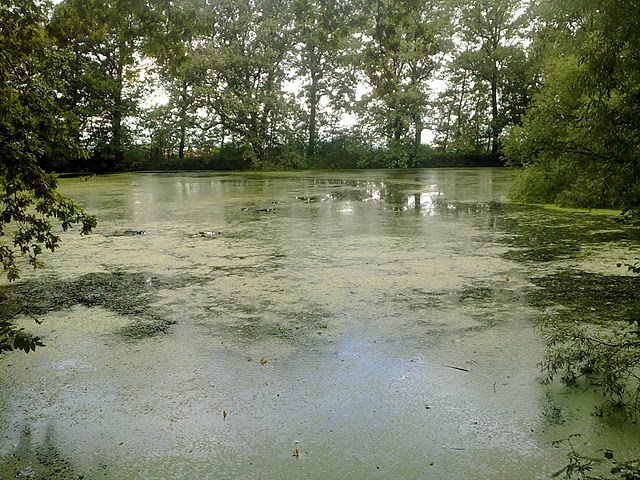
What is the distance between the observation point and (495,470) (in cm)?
130

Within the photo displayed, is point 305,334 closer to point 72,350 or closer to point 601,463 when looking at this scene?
point 72,350

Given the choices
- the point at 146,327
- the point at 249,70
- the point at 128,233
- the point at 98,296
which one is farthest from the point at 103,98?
the point at 146,327

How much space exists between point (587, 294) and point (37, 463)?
2450 millimetres

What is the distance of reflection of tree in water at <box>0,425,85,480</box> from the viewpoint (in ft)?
4.26

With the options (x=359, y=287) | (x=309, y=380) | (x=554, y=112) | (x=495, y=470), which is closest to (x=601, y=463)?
(x=495, y=470)

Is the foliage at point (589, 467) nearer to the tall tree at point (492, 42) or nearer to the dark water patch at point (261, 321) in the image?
the dark water patch at point (261, 321)

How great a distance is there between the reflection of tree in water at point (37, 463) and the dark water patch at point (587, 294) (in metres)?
1.98

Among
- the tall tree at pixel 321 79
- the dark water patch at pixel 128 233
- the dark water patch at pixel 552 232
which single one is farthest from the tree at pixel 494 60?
the dark water patch at pixel 128 233

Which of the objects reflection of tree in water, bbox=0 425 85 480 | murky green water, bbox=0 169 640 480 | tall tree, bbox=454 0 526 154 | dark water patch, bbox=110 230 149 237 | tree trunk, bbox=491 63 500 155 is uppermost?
tall tree, bbox=454 0 526 154

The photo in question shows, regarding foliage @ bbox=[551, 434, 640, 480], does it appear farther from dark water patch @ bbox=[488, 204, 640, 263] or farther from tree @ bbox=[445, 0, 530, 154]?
tree @ bbox=[445, 0, 530, 154]

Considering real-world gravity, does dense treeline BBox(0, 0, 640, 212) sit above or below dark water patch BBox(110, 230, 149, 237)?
above

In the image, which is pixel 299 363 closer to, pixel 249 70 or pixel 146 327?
pixel 146 327

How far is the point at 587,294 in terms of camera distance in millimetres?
2766

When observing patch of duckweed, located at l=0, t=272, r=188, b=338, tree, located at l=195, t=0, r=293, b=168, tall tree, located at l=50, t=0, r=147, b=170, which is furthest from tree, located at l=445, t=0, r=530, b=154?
patch of duckweed, located at l=0, t=272, r=188, b=338
